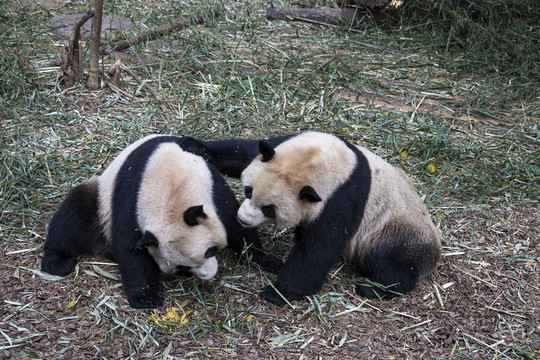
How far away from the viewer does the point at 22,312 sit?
439 centimetres

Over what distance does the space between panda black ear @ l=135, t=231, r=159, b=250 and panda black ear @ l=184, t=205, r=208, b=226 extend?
278 millimetres

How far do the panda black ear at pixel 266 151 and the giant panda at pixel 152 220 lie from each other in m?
0.55

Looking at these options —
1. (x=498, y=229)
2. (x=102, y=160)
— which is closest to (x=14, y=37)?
(x=102, y=160)

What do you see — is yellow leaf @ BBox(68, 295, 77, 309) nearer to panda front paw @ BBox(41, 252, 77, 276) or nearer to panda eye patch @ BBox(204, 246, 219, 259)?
panda front paw @ BBox(41, 252, 77, 276)

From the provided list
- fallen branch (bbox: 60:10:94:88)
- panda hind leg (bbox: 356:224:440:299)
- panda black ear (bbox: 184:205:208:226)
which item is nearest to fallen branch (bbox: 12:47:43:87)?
fallen branch (bbox: 60:10:94:88)

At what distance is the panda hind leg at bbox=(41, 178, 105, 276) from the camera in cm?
484

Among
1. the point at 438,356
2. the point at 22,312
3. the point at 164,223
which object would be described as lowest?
the point at 22,312

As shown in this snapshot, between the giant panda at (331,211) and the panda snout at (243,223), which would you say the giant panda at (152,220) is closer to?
the panda snout at (243,223)

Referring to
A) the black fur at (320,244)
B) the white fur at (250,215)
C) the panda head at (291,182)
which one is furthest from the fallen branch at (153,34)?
the black fur at (320,244)

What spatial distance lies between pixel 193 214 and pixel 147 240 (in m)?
0.40

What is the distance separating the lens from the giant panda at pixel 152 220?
4.30 m

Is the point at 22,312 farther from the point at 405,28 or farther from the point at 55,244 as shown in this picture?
the point at 405,28

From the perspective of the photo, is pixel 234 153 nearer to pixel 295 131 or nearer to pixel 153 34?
pixel 295 131

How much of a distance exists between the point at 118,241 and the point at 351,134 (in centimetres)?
351
